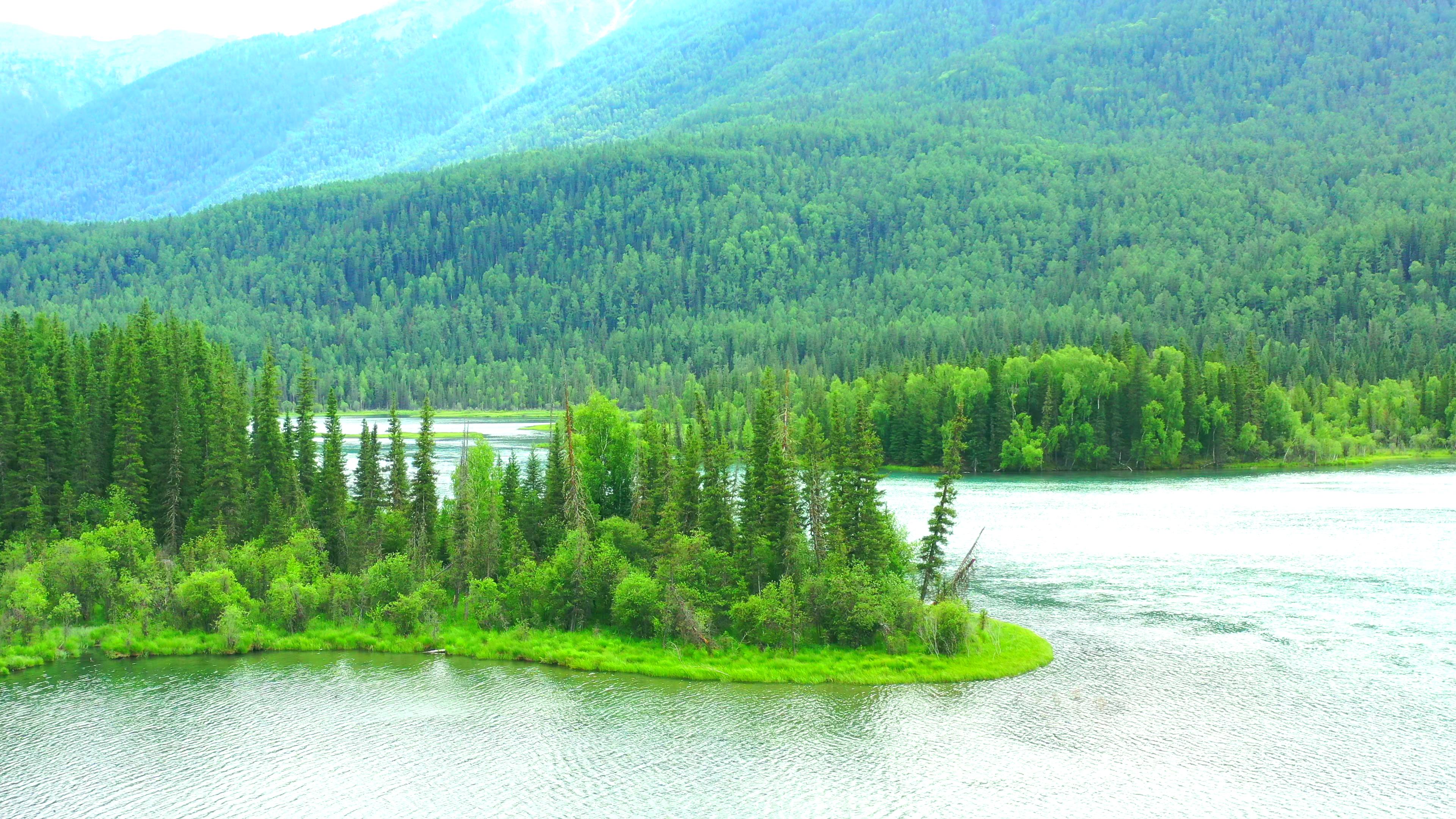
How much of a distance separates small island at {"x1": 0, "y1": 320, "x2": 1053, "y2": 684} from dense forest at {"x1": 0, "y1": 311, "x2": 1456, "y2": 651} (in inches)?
7.5

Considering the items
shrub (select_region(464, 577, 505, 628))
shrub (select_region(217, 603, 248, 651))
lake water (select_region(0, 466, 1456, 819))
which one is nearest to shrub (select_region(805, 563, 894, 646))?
lake water (select_region(0, 466, 1456, 819))

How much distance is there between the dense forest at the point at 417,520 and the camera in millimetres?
68625

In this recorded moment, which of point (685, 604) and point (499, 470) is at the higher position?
point (499, 470)

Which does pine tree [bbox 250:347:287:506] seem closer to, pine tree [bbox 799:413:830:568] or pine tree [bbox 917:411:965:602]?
pine tree [bbox 799:413:830:568]

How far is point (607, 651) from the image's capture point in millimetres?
66938

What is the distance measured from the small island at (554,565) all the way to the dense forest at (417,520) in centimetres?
19

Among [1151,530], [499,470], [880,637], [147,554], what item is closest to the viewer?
[880,637]

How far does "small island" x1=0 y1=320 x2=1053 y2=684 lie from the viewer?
6612cm

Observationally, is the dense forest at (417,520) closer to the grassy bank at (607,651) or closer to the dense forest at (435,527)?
the dense forest at (435,527)

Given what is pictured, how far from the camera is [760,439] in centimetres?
7512

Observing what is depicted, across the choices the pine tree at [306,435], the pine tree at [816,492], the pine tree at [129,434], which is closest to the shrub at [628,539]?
the pine tree at [816,492]

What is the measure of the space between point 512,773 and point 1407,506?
10518cm

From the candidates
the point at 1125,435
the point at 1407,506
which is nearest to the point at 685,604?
the point at 1407,506

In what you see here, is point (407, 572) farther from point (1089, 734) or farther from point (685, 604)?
point (1089, 734)
